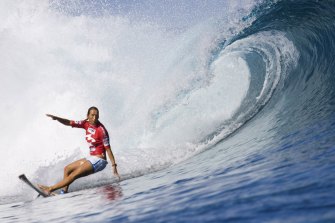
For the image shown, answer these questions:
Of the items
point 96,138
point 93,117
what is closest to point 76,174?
point 96,138

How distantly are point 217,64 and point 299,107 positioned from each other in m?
8.34

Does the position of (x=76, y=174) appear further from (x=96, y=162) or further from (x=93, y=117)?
(x=93, y=117)

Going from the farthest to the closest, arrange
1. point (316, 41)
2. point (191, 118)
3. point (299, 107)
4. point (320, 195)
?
point (191, 118)
point (316, 41)
point (299, 107)
point (320, 195)

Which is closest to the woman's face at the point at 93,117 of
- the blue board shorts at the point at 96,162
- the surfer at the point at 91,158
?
the surfer at the point at 91,158

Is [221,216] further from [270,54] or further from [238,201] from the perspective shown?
[270,54]

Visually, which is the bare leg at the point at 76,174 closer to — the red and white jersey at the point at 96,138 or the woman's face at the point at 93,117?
the red and white jersey at the point at 96,138

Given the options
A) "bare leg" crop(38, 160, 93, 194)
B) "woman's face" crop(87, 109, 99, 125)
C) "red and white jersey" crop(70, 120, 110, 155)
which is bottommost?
"bare leg" crop(38, 160, 93, 194)

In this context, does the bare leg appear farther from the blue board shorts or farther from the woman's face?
the woman's face

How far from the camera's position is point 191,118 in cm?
1336

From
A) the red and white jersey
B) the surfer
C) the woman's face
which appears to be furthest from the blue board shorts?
the woman's face

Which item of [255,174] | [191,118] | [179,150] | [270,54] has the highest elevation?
[270,54]

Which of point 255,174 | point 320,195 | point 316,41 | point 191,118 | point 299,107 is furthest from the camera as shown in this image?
point 191,118

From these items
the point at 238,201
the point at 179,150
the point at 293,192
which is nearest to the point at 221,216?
the point at 238,201

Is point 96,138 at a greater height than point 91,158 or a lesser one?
greater
